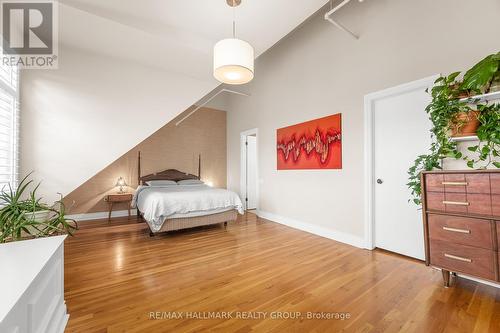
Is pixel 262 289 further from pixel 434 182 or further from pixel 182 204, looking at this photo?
pixel 182 204

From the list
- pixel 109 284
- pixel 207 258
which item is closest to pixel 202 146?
pixel 207 258

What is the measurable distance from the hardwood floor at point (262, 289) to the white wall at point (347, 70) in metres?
0.87

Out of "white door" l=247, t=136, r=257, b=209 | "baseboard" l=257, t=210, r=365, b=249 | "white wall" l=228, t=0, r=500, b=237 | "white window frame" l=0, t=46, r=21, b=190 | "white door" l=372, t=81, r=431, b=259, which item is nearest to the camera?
"white wall" l=228, t=0, r=500, b=237

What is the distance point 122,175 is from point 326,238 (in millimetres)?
4464

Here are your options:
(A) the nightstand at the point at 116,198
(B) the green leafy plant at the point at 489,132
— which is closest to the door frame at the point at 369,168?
(B) the green leafy plant at the point at 489,132

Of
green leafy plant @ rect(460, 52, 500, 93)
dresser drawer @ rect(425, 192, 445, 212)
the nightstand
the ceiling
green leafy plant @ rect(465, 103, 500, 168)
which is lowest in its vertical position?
the nightstand

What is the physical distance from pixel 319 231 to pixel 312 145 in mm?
1384

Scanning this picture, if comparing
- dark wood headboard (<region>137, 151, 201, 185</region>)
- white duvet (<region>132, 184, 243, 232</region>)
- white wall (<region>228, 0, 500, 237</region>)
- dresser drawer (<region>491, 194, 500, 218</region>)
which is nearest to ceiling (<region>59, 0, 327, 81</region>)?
white wall (<region>228, 0, 500, 237</region>)

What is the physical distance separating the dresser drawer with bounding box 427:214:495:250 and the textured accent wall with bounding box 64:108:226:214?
491 centimetres

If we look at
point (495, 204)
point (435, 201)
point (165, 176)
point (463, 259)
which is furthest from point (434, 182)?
point (165, 176)

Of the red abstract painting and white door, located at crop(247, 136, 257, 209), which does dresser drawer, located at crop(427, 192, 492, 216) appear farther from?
white door, located at crop(247, 136, 257, 209)

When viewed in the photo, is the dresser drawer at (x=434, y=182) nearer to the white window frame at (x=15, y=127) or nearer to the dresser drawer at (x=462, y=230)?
the dresser drawer at (x=462, y=230)

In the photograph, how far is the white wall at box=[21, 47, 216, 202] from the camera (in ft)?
7.16

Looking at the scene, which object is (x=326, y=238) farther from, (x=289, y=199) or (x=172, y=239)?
(x=172, y=239)
